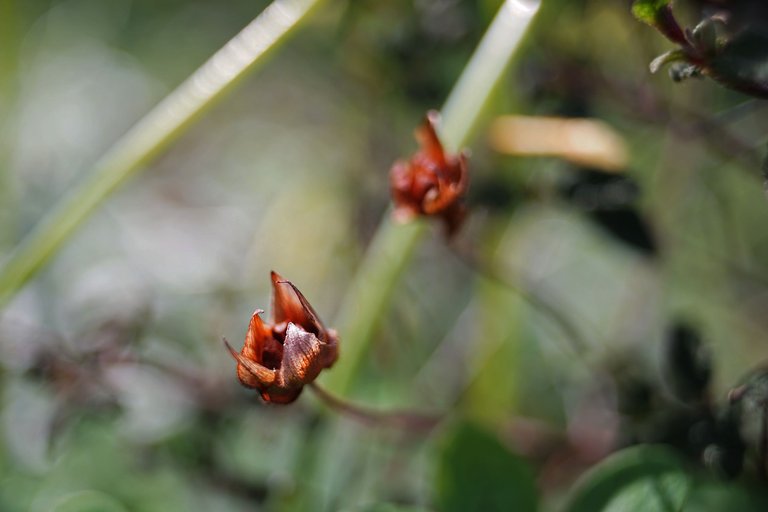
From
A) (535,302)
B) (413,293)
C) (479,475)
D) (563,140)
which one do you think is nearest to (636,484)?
(479,475)

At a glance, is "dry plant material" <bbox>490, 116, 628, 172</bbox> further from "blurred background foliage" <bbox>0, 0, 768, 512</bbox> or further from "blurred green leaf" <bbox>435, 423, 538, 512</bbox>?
"blurred green leaf" <bbox>435, 423, 538, 512</bbox>

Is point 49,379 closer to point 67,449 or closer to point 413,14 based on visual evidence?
point 67,449

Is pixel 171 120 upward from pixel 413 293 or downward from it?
upward

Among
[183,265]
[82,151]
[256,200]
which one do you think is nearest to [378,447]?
[183,265]

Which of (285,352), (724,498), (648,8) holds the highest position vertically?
(648,8)

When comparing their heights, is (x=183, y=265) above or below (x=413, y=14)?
below

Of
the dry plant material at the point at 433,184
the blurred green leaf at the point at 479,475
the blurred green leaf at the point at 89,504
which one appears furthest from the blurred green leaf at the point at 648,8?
the blurred green leaf at the point at 89,504

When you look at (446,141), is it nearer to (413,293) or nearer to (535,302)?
(535,302)
